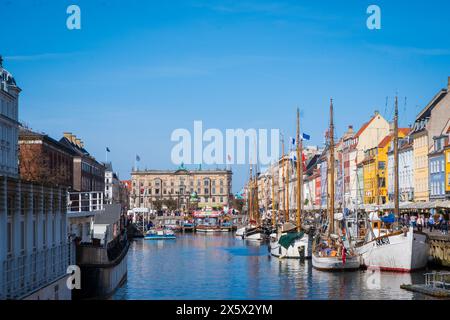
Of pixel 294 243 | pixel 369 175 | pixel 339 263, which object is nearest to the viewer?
pixel 339 263

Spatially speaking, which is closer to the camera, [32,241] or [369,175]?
[32,241]

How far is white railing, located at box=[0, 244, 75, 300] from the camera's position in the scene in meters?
12.9

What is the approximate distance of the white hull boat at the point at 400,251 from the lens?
118ft

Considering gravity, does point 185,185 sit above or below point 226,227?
above

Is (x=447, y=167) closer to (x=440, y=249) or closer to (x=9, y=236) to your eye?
(x=440, y=249)

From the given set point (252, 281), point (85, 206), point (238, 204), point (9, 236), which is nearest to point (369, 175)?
point (252, 281)

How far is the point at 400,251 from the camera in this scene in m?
36.2

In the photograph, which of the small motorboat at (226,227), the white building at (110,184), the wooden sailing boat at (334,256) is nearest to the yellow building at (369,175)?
the small motorboat at (226,227)

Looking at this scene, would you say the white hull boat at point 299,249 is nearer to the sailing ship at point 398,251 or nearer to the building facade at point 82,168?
the sailing ship at point 398,251

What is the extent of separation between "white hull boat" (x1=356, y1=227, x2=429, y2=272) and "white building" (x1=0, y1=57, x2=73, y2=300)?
20.7 meters

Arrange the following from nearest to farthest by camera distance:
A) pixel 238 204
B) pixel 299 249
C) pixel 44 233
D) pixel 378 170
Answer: pixel 44 233, pixel 299 249, pixel 378 170, pixel 238 204

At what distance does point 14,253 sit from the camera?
13.5 meters

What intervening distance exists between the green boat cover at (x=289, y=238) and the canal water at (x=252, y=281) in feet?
4.01

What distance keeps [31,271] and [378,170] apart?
2705 inches
